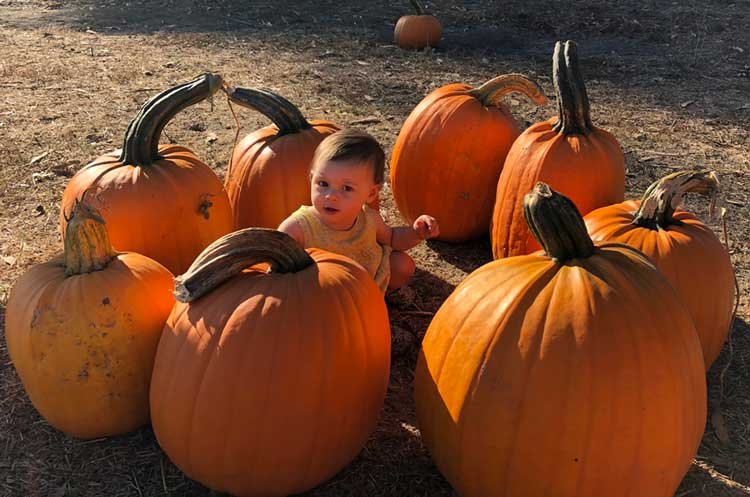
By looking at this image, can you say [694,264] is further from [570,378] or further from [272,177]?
[272,177]

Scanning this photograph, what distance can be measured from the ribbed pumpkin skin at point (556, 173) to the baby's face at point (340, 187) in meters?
0.90

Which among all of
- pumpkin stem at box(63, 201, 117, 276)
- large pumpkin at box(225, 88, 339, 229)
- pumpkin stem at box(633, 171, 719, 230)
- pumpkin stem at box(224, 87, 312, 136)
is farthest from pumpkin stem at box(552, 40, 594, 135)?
pumpkin stem at box(63, 201, 117, 276)

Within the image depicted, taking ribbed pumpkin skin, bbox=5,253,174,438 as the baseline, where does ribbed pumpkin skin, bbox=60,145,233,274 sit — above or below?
above

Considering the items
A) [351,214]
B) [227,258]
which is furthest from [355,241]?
[227,258]

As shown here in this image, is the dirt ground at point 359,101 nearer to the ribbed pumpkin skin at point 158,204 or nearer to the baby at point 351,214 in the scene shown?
the baby at point 351,214

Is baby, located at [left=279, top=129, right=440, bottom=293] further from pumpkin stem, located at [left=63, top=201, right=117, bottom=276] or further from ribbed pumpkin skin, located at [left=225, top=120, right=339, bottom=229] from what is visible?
pumpkin stem, located at [left=63, top=201, right=117, bottom=276]

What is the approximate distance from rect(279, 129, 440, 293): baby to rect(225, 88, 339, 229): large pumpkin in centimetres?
50

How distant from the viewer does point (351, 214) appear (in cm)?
338

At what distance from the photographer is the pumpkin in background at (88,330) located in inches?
106

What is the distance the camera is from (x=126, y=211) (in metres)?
3.37

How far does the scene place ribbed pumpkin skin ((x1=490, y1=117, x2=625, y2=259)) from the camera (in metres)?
3.67

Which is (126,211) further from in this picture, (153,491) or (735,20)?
(735,20)

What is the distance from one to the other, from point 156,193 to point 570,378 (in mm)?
2113

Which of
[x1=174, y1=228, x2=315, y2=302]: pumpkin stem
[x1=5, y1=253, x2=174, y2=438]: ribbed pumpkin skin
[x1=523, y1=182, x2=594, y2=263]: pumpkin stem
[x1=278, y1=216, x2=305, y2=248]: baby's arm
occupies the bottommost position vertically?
[x1=5, y1=253, x2=174, y2=438]: ribbed pumpkin skin
